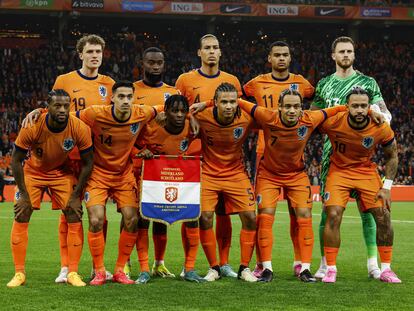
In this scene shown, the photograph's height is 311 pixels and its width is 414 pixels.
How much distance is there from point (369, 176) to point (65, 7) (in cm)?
2799

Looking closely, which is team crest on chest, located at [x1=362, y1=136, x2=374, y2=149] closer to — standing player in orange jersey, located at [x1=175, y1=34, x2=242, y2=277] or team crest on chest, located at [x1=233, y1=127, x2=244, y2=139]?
team crest on chest, located at [x1=233, y1=127, x2=244, y2=139]

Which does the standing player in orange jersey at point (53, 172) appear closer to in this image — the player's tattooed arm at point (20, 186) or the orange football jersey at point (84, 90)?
the player's tattooed arm at point (20, 186)

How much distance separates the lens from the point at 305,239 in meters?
8.45

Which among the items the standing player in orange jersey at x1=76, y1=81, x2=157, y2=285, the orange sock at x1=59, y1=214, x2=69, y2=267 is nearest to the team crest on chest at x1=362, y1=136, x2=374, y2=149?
the standing player in orange jersey at x1=76, y1=81, x2=157, y2=285

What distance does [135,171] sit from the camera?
8766mm

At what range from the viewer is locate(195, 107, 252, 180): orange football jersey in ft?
28.0

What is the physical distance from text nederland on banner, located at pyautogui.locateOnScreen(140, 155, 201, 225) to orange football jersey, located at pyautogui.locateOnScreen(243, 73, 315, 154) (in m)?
0.94

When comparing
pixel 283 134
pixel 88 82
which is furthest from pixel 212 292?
pixel 88 82

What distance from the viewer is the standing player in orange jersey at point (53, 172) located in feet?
26.1

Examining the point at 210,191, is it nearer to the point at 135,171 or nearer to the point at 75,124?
the point at 135,171

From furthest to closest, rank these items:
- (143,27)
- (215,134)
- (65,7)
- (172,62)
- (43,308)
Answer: (143,27) → (172,62) → (65,7) → (215,134) → (43,308)

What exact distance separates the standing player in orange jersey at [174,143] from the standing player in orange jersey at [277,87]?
80 centimetres

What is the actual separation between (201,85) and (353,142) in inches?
69.5

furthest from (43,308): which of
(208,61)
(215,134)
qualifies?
(208,61)
